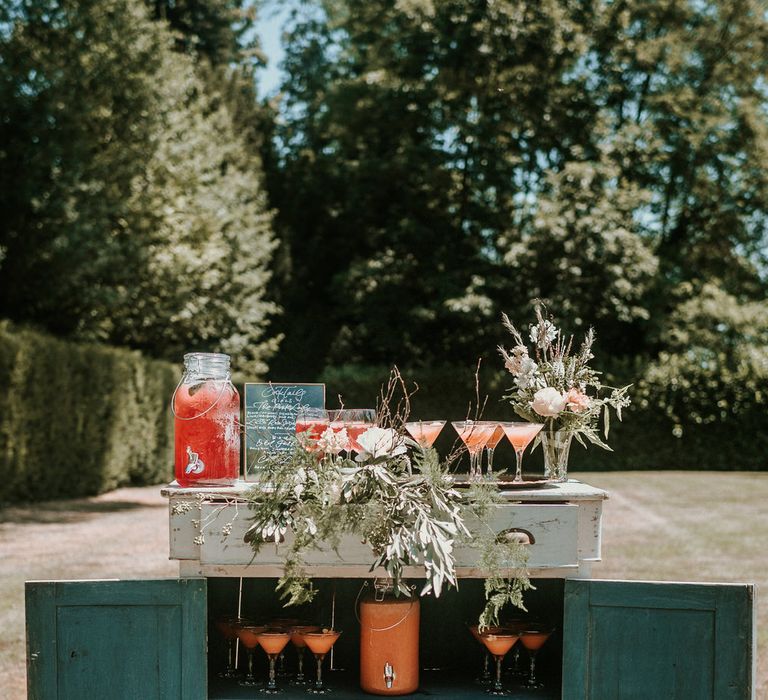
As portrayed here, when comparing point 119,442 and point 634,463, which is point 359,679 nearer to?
point 119,442

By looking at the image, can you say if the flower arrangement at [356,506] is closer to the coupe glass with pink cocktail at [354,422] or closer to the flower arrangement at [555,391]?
the coupe glass with pink cocktail at [354,422]

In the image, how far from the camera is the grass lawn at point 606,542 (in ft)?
23.1

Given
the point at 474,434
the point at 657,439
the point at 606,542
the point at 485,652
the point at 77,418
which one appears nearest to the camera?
the point at 474,434

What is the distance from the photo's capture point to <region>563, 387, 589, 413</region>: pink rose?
3211 mm

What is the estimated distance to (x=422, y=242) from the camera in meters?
21.3

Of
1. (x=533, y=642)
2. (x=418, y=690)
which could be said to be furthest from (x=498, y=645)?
(x=418, y=690)

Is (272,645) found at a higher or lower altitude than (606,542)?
higher

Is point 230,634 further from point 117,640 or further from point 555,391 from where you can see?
point 555,391

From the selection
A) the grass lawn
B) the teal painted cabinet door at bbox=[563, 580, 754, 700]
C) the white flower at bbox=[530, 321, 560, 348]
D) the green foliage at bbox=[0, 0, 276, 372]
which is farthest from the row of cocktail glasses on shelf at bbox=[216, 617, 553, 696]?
the green foliage at bbox=[0, 0, 276, 372]

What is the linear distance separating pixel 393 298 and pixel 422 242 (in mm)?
1462

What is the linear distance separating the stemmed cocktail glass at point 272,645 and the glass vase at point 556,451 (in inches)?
43.3

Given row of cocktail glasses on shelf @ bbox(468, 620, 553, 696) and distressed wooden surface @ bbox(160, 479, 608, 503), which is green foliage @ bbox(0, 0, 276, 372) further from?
row of cocktail glasses on shelf @ bbox(468, 620, 553, 696)

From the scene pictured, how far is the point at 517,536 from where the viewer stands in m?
2.90

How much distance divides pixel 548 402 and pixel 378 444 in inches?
25.5
